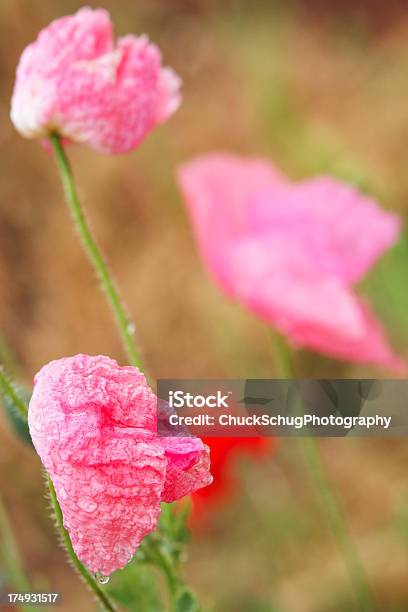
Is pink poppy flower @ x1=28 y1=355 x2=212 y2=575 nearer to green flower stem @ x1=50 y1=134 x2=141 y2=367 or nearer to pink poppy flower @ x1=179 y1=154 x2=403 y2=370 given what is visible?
green flower stem @ x1=50 y1=134 x2=141 y2=367

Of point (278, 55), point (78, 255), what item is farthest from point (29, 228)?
point (278, 55)

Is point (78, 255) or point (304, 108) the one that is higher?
point (304, 108)

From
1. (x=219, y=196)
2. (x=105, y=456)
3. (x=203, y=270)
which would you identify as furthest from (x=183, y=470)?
(x=203, y=270)

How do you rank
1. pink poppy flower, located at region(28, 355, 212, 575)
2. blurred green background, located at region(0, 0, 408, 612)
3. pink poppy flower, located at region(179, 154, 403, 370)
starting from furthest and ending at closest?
blurred green background, located at region(0, 0, 408, 612)
pink poppy flower, located at region(179, 154, 403, 370)
pink poppy flower, located at region(28, 355, 212, 575)

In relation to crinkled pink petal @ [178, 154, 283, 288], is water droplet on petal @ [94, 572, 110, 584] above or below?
below

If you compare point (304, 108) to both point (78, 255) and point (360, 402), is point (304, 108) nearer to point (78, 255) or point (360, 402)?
point (78, 255)

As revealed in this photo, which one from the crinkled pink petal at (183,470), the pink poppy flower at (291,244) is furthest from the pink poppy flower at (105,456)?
the pink poppy flower at (291,244)
